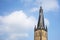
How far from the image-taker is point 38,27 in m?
24.5

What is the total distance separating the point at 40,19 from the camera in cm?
2469

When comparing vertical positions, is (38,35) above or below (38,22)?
below

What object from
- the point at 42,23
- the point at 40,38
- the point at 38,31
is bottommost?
the point at 40,38

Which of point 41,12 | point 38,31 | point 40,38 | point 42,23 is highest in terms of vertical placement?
point 41,12

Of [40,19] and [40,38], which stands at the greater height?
[40,19]

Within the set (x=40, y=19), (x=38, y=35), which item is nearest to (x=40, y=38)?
(x=38, y=35)

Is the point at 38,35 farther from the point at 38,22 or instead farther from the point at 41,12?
the point at 41,12

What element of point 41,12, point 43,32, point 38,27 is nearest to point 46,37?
point 43,32

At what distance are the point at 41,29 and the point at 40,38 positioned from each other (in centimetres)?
204

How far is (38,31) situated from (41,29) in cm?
93

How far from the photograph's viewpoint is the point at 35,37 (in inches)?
977

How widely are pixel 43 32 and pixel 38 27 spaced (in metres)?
1.59

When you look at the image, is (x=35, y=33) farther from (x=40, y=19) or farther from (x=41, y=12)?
(x=41, y=12)

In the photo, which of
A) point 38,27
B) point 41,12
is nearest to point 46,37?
point 38,27
